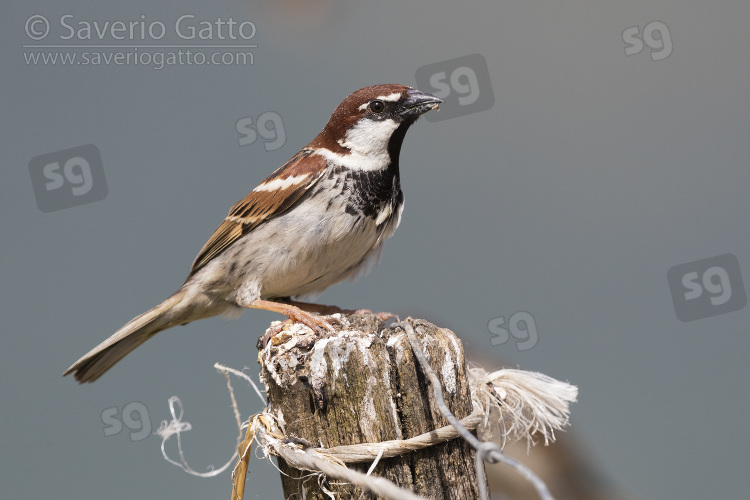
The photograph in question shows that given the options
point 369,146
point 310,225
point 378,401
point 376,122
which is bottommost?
point 378,401

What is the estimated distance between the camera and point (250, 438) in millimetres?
2148

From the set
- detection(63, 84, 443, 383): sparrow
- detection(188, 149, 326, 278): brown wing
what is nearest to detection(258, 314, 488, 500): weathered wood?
detection(63, 84, 443, 383): sparrow

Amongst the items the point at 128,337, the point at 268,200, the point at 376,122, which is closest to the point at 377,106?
the point at 376,122

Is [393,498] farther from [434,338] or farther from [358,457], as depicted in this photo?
[434,338]

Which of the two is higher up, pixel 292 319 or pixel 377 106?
pixel 377 106

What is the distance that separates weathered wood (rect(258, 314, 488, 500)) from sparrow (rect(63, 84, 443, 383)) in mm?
1163

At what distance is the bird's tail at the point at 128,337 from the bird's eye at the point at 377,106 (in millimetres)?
1407

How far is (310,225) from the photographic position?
309 centimetres

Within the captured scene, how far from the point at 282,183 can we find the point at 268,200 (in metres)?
0.11

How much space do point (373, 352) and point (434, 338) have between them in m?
0.19

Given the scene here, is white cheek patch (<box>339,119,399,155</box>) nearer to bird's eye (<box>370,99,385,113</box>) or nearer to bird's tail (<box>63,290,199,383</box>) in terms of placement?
bird's eye (<box>370,99,385,113</box>)

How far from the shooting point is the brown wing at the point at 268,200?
10.5ft

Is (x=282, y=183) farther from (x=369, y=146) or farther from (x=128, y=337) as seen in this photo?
(x=128, y=337)

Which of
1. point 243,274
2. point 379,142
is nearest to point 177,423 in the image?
point 243,274
